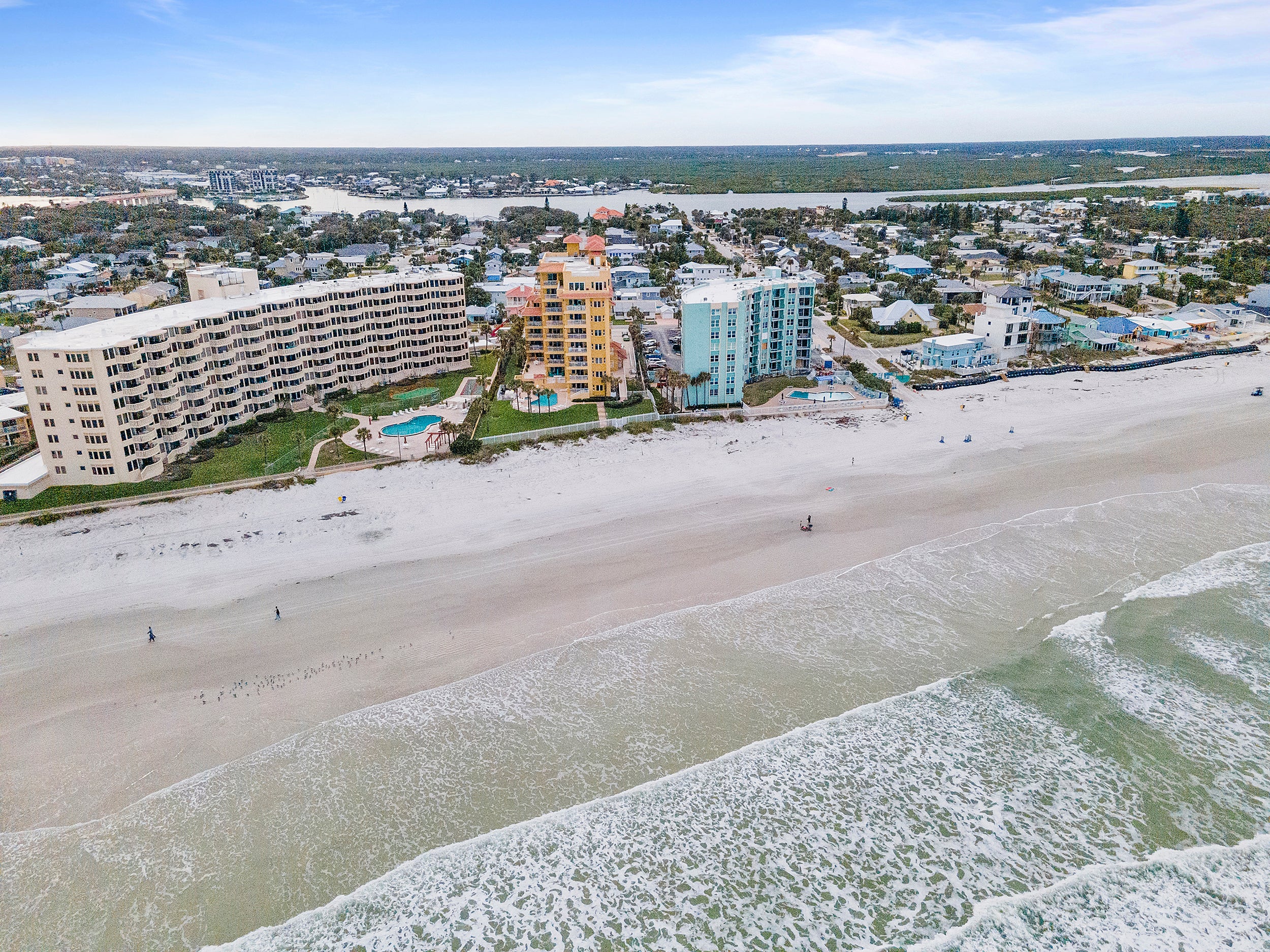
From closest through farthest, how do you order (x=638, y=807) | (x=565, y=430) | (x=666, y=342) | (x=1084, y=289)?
(x=638, y=807)
(x=565, y=430)
(x=666, y=342)
(x=1084, y=289)

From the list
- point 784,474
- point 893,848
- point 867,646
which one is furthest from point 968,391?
point 893,848

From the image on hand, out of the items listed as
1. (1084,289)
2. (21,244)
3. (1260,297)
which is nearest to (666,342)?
(1084,289)

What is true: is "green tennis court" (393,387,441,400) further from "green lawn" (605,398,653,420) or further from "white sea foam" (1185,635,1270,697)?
"white sea foam" (1185,635,1270,697)

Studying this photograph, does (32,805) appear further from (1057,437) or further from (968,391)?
(968,391)

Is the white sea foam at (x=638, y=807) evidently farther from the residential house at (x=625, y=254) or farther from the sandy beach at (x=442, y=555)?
the residential house at (x=625, y=254)

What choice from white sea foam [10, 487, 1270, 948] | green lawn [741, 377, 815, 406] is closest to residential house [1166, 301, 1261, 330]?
green lawn [741, 377, 815, 406]

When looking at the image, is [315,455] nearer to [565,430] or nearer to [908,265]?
[565,430]

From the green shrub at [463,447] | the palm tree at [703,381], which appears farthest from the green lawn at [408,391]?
the palm tree at [703,381]
